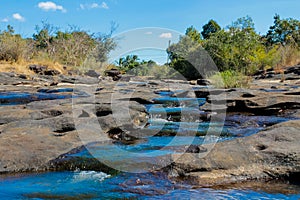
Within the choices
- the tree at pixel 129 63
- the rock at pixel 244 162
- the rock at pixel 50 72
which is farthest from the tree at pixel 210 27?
the rock at pixel 244 162

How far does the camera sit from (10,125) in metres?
4.76

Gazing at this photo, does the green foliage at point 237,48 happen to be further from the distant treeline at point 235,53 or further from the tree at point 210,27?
the tree at point 210,27

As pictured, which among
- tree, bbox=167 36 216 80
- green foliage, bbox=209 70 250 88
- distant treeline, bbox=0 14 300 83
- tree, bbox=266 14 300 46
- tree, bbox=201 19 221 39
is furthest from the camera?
tree, bbox=201 19 221 39

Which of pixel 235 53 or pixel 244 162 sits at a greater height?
pixel 235 53

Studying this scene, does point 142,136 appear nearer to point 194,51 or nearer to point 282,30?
point 194,51

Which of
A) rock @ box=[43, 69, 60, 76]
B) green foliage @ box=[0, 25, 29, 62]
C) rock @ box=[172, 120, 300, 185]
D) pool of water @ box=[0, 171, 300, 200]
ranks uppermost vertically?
green foliage @ box=[0, 25, 29, 62]

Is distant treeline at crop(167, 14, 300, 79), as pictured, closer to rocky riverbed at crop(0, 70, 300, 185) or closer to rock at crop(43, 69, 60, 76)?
rock at crop(43, 69, 60, 76)

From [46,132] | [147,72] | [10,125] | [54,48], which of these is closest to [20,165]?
[46,132]

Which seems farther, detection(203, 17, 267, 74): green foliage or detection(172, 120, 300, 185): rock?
detection(203, 17, 267, 74): green foliage

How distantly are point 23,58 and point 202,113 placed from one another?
55.5ft

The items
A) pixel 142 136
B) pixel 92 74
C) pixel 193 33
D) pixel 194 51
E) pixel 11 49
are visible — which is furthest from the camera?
pixel 193 33

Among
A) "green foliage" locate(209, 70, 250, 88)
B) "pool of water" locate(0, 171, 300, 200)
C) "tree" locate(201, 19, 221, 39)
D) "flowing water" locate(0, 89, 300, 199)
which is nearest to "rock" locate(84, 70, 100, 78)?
"green foliage" locate(209, 70, 250, 88)

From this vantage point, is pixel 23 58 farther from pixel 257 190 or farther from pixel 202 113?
pixel 257 190

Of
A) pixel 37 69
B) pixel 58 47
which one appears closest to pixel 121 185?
pixel 37 69
